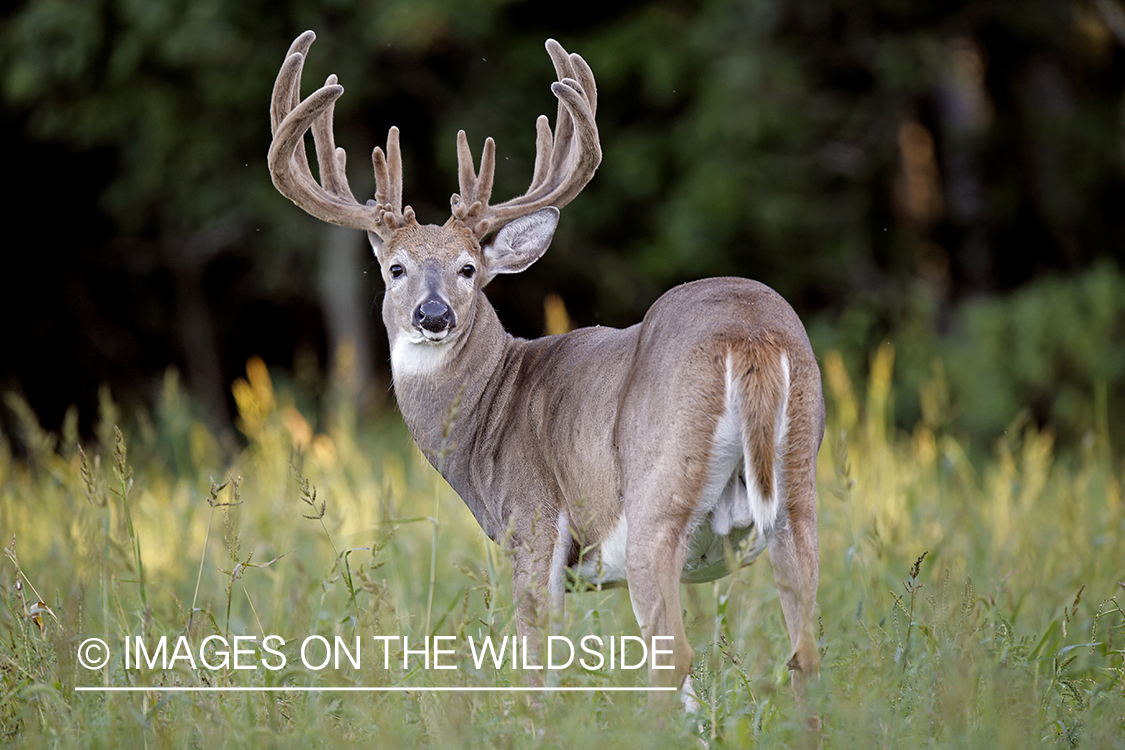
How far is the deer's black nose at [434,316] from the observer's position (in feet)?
12.0

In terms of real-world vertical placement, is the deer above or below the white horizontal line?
above

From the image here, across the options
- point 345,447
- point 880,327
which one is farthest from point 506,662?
point 880,327

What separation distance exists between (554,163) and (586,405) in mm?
1157

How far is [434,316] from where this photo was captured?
364 centimetres

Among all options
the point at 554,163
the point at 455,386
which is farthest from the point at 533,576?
the point at 554,163

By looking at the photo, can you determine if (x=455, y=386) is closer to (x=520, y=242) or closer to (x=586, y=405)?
(x=520, y=242)

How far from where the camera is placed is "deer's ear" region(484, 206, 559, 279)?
4004 mm

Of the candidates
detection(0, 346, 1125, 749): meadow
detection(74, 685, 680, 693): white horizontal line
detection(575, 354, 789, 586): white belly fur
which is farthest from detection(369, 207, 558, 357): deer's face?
detection(74, 685, 680, 693): white horizontal line

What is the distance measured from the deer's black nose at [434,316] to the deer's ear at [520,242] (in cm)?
42

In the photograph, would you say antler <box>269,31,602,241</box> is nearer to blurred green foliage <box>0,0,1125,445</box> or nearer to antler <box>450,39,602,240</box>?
antler <box>450,39,602,240</box>

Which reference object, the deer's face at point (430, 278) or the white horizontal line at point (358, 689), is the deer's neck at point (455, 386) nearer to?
the deer's face at point (430, 278)

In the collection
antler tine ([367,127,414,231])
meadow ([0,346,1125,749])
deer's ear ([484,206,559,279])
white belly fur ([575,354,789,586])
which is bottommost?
meadow ([0,346,1125,749])
